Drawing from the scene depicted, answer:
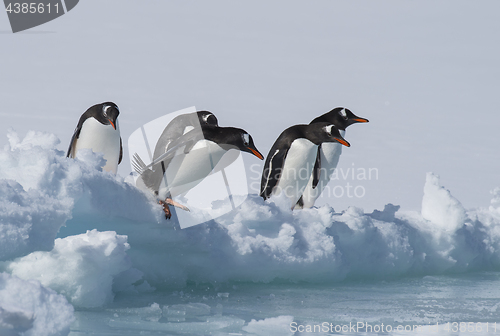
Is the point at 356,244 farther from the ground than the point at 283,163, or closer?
closer

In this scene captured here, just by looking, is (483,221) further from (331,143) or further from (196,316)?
(196,316)

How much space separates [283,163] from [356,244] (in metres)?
1.46

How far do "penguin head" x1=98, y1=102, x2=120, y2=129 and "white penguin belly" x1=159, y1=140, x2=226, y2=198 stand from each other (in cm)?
169

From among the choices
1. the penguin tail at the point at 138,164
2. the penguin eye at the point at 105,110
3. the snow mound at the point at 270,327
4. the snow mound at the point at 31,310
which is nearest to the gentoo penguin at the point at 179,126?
the penguin tail at the point at 138,164

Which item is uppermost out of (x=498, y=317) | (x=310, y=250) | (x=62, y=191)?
(x=62, y=191)

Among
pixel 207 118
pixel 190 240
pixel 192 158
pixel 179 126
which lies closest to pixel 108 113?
pixel 179 126

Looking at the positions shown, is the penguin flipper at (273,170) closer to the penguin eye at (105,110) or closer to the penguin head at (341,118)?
the penguin head at (341,118)

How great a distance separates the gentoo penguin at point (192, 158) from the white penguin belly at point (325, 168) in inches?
103

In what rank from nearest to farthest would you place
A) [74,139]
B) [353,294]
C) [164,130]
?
[353,294] < [164,130] < [74,139]

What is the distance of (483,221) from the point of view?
23.4 feet

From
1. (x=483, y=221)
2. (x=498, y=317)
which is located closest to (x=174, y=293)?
(x=498, y=317)

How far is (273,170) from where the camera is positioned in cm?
645

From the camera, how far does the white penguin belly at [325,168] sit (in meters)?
7.01

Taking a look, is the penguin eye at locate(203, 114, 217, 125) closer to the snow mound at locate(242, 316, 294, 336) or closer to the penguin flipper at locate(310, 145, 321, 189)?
A: the penguin flipper at locate(310, 145, 321, 189)
